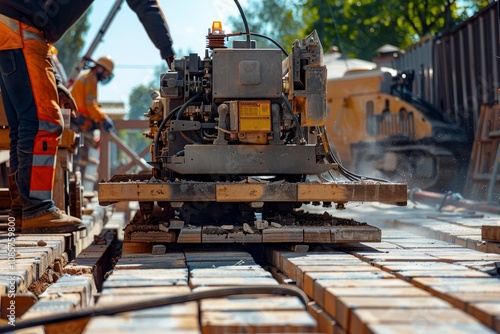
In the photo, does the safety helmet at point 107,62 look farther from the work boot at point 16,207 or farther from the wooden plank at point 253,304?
the wooden plank at point 253,304

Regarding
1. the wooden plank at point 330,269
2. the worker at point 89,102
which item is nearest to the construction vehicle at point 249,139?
the wooden plank at point 330,269

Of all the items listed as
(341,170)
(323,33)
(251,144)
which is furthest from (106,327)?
(323,33)

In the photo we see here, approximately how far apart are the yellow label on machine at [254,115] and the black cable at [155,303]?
8.32ft

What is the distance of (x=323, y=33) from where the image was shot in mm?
34531

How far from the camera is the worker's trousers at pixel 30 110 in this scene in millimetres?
6805

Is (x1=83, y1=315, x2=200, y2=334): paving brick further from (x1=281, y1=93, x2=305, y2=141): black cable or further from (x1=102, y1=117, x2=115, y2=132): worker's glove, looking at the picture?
(x1=102, y1=117, x2=115, y2=132): worker's glove

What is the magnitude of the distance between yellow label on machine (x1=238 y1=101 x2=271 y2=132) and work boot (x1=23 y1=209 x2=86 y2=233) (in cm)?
187

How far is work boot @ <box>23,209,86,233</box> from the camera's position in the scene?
6855 millimetres

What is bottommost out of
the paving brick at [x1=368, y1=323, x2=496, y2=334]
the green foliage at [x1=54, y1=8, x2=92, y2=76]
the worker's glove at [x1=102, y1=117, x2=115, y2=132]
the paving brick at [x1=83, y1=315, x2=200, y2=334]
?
the paving brick at [x1=368, y1=323, x2=496, y2=334]

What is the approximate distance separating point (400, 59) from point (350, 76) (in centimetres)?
441

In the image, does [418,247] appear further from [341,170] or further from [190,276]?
[190,276]

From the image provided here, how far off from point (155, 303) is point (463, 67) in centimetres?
1510

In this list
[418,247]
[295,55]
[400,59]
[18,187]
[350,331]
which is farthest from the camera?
[400,59]

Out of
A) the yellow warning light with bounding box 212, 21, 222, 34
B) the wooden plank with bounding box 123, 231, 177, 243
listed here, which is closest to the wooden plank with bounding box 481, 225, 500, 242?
the wooden plank with bounding box 123, 231, 177, 243
